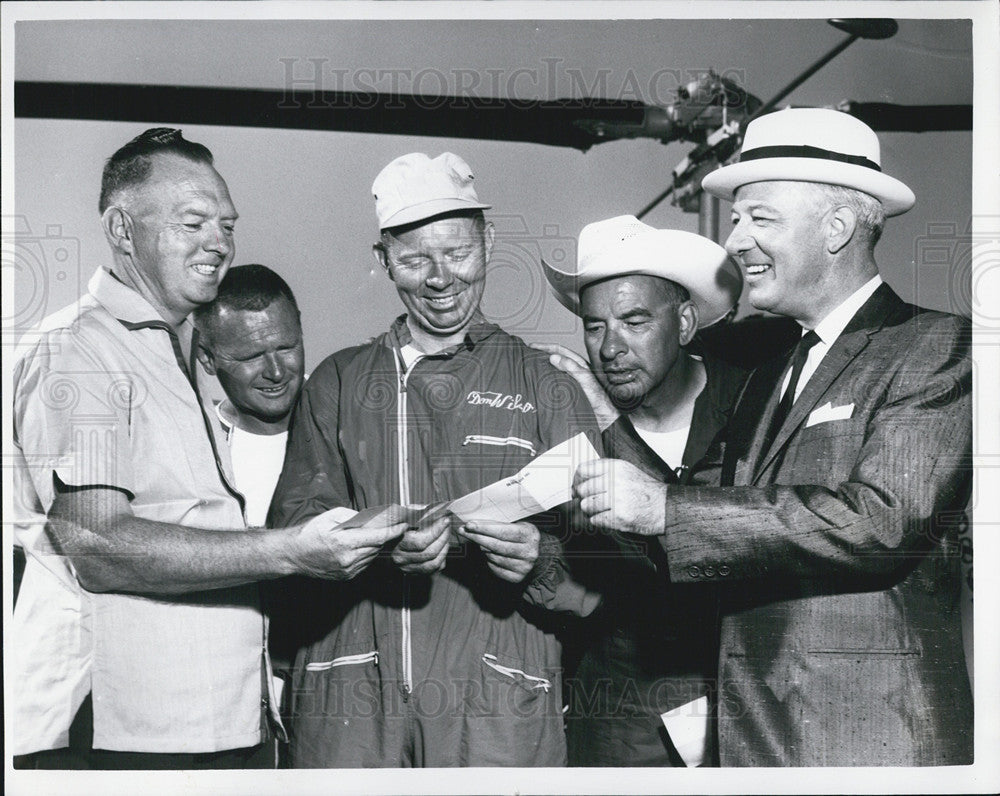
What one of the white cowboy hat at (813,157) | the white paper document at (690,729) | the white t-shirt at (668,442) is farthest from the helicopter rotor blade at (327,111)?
the white paper document at (690,729)

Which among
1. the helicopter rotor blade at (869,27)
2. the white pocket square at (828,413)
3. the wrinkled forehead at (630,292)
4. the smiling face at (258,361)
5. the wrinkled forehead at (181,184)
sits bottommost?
the white pocket square at (828,413)

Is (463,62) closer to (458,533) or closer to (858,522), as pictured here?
(458,533)

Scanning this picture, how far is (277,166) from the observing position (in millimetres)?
3309

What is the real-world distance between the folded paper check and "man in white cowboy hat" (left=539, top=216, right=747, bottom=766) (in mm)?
177

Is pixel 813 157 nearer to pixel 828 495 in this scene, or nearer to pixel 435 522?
pixel 828 495

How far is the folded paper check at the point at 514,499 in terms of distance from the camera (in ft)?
10.3

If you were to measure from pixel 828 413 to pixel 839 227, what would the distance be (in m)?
0.59

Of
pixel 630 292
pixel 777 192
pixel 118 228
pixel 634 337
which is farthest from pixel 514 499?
pixel 118 228

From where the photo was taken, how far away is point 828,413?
120 inches

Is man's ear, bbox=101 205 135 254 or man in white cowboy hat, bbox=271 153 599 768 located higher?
man's ear, bbox=101 205 135 254

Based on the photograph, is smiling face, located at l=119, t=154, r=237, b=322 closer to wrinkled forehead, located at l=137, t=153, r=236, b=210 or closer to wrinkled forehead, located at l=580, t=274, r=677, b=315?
wrinkled forehead, located at l=137, t=153, r=236, b=210

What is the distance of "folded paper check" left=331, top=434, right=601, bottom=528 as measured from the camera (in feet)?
10.3

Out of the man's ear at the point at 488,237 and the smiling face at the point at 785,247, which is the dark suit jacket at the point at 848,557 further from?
the man's ear at the point at 488,237

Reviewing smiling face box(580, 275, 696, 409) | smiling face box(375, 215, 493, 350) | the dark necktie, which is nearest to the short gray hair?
the dark necktie
